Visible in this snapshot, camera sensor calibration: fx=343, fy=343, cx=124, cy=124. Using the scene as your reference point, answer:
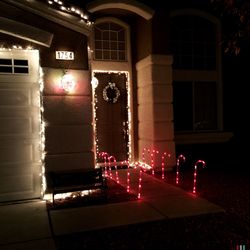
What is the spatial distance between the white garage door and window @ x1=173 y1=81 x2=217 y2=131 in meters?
5.39

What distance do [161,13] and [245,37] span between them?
128 inches

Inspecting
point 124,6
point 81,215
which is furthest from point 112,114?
→ point 81,215

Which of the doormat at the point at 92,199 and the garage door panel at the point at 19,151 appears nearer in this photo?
the doormat at the point at 92,199

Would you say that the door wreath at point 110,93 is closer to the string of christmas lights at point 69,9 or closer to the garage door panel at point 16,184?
the string of christmas lights at point 69,9

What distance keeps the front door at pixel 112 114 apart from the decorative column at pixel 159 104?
992 mm

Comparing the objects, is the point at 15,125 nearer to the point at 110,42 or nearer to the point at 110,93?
the point at 110,93

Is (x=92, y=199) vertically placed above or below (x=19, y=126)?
below

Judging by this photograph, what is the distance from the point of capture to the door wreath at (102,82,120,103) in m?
11.1

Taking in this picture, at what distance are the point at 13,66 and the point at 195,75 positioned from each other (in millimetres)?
6447

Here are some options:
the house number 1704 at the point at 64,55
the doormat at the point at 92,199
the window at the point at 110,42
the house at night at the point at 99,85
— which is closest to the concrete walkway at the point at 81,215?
the doormat at the point at 92,199

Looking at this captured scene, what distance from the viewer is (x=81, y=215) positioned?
629 cm

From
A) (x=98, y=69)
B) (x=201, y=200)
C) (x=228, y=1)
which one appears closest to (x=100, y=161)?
(x=98, y=69)

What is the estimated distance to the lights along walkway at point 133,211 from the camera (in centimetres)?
580

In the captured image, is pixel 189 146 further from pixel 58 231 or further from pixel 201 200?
→ pixel 58 231
